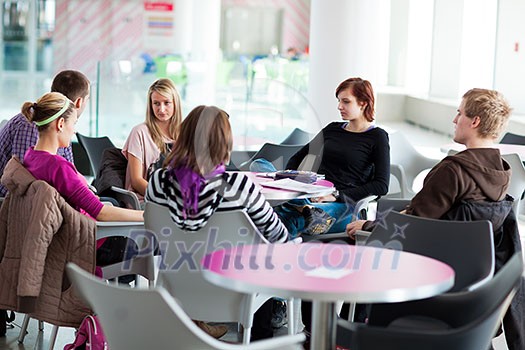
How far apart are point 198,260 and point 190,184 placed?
12.3 inches

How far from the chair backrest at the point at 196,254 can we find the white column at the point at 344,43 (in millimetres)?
5347

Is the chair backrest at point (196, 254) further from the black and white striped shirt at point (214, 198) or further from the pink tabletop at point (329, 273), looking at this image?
the pink tabletop at point (329, 273)

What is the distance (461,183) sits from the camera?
3.88 m

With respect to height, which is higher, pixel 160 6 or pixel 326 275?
pixel 160 6

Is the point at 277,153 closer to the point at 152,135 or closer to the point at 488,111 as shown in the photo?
the point at 152,135

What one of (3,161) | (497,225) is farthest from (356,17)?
(497,225)

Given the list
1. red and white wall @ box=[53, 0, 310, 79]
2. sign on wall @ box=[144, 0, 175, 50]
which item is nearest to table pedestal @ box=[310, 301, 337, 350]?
sign on wall @ box=[144, 0, 175, 50]

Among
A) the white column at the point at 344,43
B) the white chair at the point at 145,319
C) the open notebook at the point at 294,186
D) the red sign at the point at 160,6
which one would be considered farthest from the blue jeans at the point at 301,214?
the red sign at the point at 160,6

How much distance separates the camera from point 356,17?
8914 millimetres

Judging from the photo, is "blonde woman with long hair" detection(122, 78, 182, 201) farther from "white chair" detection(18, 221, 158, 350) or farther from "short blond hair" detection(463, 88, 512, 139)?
"short blond hair" detection(463, 88, 512, 139)

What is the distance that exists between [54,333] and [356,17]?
5424mm

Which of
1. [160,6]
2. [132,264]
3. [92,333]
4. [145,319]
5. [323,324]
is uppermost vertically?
[160,6]

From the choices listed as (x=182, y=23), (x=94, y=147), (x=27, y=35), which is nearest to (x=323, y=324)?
(x=94, y=147)

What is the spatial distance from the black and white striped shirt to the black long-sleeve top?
1591mm
